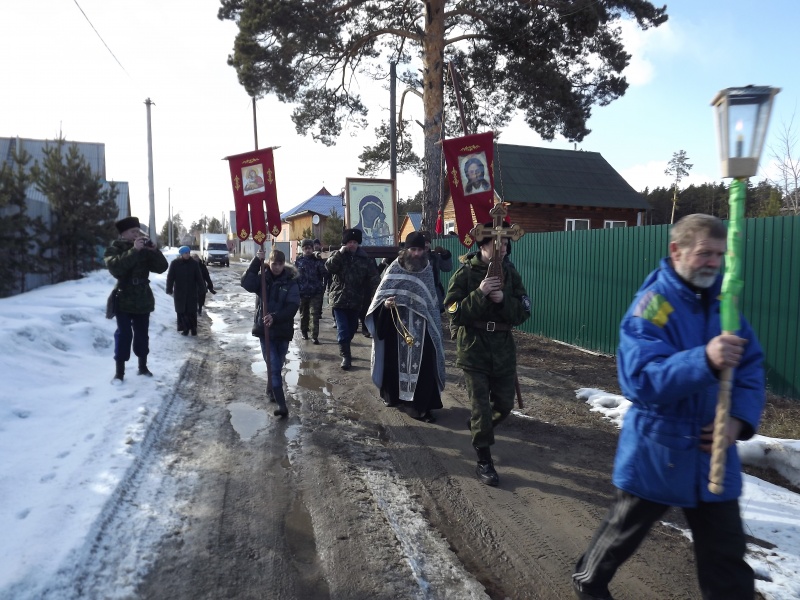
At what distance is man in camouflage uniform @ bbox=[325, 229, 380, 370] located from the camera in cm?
891

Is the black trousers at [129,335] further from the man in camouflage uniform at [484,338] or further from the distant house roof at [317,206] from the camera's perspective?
the distant house roof at [317,206]

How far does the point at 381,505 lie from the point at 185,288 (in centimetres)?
845

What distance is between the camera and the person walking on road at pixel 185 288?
36.8ft

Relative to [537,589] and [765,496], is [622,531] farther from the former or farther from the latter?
[765,496]

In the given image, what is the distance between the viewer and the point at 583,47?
Answer: 1198cm

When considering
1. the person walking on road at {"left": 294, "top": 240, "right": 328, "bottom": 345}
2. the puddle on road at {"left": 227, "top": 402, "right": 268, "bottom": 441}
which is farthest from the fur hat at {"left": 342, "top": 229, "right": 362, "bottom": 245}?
the puddle on road at {"left": 227, "top": 402, "right": 268, "bottom": 441}

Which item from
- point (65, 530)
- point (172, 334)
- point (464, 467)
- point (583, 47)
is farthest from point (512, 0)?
point (65, 530)

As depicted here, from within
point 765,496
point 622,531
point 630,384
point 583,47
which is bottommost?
point 765,496

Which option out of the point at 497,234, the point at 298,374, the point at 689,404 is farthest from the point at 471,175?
the point at 689,404

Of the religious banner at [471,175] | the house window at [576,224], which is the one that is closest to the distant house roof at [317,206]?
the house window at [576,224]

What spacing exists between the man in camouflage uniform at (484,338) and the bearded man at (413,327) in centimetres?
163

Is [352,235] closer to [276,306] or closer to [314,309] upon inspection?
[314,309]

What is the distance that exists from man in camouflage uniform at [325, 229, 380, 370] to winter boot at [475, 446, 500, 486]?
14.7 feet

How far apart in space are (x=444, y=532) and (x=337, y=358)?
231 inches
